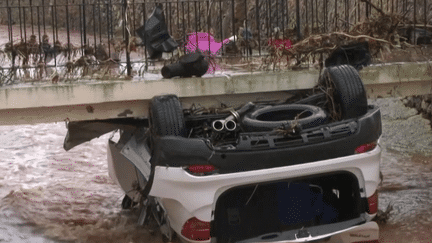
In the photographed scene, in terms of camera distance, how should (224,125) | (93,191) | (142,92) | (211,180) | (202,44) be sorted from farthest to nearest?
(93,191) < (202,44) < (142,92) < (224,125) < (211,180)

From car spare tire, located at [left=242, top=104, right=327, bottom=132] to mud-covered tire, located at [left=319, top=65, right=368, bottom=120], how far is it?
0.93 ft

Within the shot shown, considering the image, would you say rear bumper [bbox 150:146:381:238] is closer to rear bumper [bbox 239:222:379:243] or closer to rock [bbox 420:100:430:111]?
rear bumper [bbox 239:222:379:243]

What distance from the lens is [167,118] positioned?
6156 millimetres

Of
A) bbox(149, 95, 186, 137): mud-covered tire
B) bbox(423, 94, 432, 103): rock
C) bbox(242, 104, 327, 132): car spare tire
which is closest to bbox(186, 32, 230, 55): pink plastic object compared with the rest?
bbox(242, 104, 327, 132): car spare tire

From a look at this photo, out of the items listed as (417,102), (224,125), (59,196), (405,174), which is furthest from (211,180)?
(417,102)

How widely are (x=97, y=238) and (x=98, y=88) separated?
1.96 m

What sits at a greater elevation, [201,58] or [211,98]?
[201,58]

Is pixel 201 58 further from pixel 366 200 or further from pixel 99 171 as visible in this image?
pixel 99 171

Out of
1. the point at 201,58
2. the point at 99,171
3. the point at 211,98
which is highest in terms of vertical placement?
the point at 201,58

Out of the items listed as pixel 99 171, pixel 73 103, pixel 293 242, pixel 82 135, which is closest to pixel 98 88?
pixel 73 103

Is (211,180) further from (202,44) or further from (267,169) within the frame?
(202,44)

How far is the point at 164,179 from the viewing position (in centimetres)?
562

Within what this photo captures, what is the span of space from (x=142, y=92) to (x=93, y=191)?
4.02 metres

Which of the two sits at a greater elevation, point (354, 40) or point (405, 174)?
point (354, 40)
